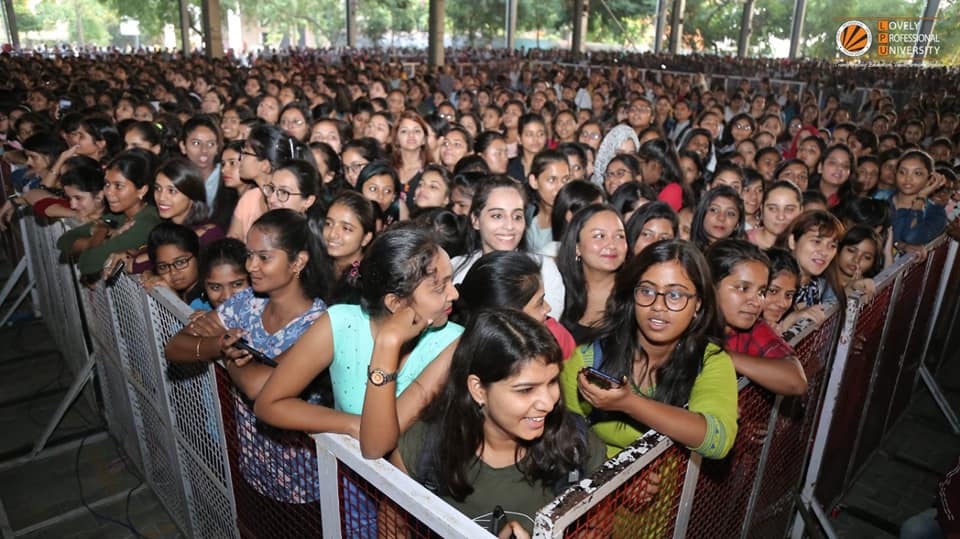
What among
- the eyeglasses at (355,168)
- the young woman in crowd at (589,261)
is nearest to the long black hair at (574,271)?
the young woman in crowd at (589,261)

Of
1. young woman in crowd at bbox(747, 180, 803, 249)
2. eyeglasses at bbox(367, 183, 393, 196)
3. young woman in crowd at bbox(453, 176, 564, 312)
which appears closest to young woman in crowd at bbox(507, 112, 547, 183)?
eyeglasses at bbox(367, 183, 393, 196)

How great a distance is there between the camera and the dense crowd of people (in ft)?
6.15

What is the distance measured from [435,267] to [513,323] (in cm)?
41

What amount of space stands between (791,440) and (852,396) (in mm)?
887

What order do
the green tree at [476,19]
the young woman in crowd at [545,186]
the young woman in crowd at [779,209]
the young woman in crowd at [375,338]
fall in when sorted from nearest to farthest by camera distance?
1. the young woman in crowd at [375,338]
2. the young woman in crowd at [779,209]
3. the young woman in crowd at [545,186]
4. the green tree at [476,19]

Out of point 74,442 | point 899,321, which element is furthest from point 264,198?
point 899,321

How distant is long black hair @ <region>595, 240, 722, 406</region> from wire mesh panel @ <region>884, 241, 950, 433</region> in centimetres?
271

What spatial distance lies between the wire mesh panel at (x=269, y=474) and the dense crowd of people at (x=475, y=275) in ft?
0.06

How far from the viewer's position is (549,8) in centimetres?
4159

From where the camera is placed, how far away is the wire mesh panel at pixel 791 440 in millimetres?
2684

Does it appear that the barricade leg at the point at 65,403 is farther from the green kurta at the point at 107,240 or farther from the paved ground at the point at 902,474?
the paved ground at the point at 902,474

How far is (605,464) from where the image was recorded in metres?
1.61

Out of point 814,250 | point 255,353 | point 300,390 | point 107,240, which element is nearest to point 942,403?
point 814,250

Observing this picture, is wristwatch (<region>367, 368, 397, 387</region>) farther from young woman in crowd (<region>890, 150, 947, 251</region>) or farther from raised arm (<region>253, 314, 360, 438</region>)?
young woman in crowd (<region>890, 150, 947, 251</region>)
